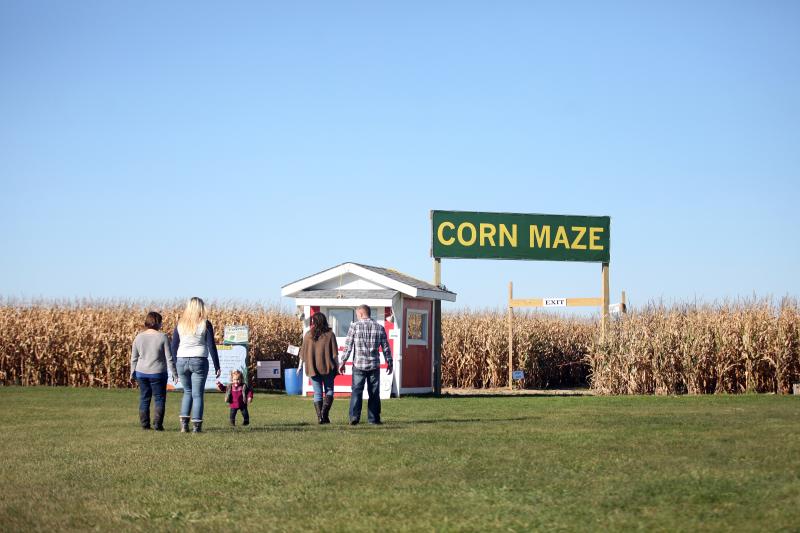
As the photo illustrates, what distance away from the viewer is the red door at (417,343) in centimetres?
2894

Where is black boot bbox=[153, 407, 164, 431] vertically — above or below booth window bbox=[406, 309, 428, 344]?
below

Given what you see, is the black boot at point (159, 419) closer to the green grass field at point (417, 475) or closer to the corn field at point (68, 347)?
the green grass field at point (417, 475)

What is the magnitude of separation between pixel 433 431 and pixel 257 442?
2.70 metres

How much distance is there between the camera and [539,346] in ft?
124

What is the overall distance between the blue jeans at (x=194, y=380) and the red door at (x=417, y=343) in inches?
497

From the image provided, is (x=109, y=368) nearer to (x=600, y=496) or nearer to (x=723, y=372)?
(x=723, y=372)

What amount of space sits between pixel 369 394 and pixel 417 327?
12.2 m

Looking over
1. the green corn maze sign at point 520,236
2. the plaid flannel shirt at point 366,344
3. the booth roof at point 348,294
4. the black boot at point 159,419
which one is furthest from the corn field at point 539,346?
the black boot at point 159,419

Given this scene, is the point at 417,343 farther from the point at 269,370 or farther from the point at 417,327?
the point at 269,370

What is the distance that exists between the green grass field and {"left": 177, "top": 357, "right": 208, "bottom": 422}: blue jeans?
45cm

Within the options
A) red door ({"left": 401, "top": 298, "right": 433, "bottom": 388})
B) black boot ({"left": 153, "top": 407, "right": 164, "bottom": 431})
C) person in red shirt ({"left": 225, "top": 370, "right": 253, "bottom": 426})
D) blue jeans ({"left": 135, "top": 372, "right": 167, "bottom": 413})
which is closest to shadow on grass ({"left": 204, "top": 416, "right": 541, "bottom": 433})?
person in red shirt ({"left": 225, "top": 370, "right": 253, "bottom": 426})

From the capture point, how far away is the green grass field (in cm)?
847

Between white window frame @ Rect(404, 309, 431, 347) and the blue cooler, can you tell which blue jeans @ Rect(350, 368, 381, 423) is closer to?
white window frame @ Rect(404, 309, 431, 347)

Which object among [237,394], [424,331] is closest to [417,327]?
[424,331]
